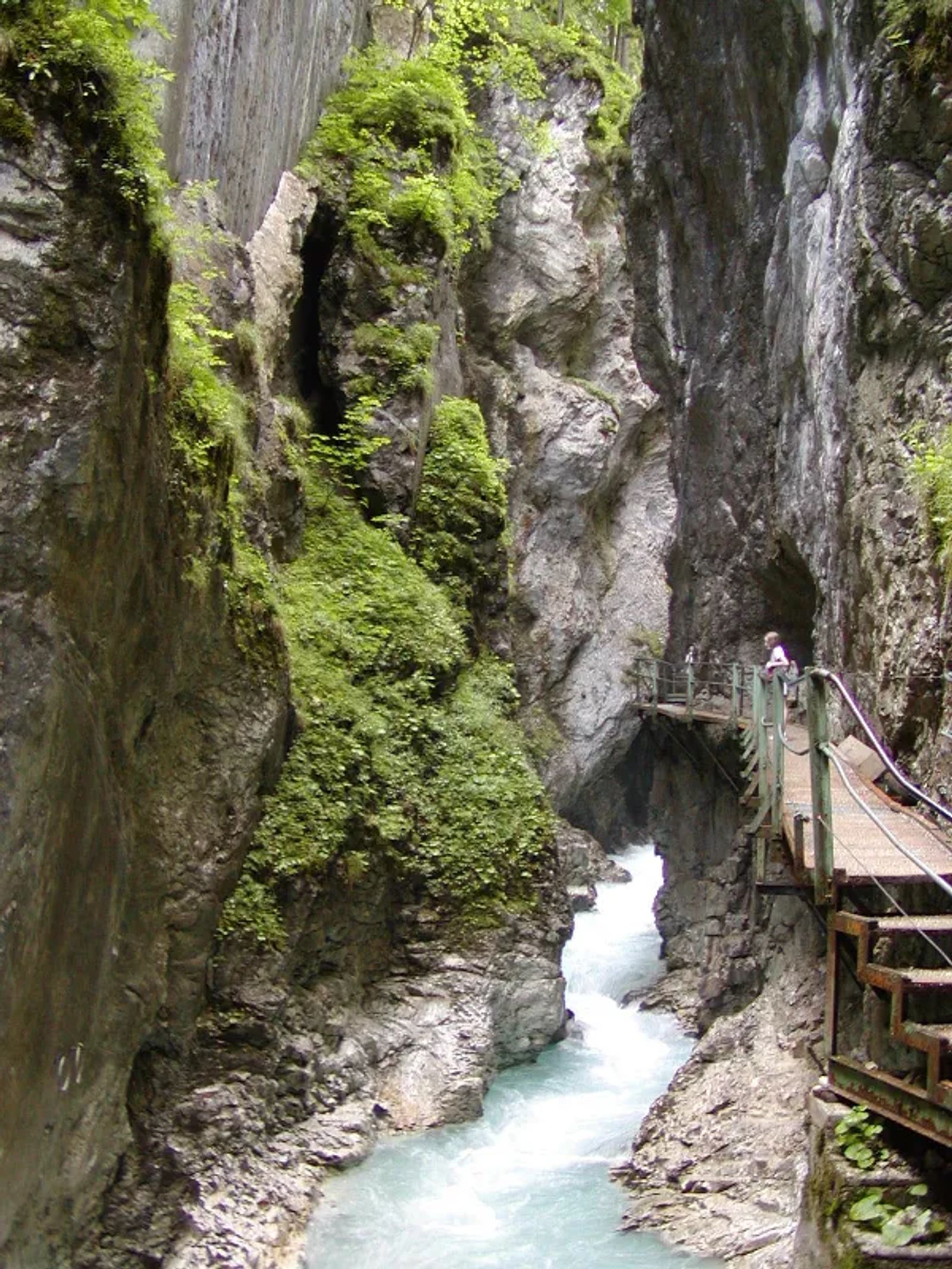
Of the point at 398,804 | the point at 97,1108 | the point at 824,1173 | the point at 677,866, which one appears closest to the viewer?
the point at 824,1173

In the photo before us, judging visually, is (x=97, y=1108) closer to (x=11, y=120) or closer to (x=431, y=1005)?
(x=431, y=1005)

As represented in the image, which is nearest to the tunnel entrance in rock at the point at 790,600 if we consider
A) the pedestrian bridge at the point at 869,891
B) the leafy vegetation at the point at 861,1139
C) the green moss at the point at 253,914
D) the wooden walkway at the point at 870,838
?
the pedestrian bridge at the point at 869,891

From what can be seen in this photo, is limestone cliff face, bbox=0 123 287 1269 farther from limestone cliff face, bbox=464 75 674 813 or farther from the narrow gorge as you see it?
limestone cliff face, bbox=464 75 674 813

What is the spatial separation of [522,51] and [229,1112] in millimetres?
23024

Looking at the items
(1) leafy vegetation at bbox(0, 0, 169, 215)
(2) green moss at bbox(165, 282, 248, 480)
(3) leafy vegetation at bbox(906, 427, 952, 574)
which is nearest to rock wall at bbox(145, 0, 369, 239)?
(2) green moss at bbox(165, 282, 248, 480)

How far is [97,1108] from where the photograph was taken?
7.65 m

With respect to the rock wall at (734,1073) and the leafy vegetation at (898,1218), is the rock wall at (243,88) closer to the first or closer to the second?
the rock wall at (734,1073)

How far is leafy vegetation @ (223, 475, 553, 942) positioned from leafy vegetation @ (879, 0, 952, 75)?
7.54m

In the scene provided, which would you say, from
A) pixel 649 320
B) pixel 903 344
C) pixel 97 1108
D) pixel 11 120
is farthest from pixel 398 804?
pixel 649 320

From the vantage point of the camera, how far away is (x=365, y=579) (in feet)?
46.8

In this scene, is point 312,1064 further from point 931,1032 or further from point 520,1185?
point 931,1032

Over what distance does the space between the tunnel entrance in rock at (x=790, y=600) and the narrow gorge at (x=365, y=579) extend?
92 mm

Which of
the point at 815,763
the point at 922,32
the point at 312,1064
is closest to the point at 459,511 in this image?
the point at 922,32

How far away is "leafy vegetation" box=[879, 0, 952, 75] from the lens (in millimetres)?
9867
